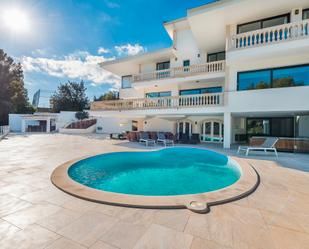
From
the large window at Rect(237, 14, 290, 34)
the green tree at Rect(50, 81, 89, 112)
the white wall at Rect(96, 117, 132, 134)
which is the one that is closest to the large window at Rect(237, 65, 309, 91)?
the large window at Rect(237, 14, 290, 34)

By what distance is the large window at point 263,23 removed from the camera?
10.3 m

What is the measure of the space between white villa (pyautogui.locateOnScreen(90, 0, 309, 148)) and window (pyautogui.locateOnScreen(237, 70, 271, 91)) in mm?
55

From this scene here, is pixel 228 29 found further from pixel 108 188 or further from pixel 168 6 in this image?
pixel 108 188

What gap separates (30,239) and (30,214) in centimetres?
85

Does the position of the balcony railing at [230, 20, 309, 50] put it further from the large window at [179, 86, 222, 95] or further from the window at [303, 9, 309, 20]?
the large window at [179, 86, 222, 95]

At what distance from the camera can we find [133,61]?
1700 cm

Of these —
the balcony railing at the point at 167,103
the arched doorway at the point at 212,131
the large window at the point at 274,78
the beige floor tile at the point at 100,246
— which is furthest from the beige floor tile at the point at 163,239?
the arched doorway at the point at 212,131

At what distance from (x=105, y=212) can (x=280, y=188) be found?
4767 mm

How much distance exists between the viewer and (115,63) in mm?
17312

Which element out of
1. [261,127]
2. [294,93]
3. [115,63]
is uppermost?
[115,63]

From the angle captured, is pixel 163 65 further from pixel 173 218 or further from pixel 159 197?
pixel 173 218

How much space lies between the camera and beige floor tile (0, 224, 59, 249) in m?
2.39

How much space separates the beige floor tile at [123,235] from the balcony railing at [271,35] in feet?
Result: 38.9

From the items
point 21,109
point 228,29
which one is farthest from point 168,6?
point 21,109
